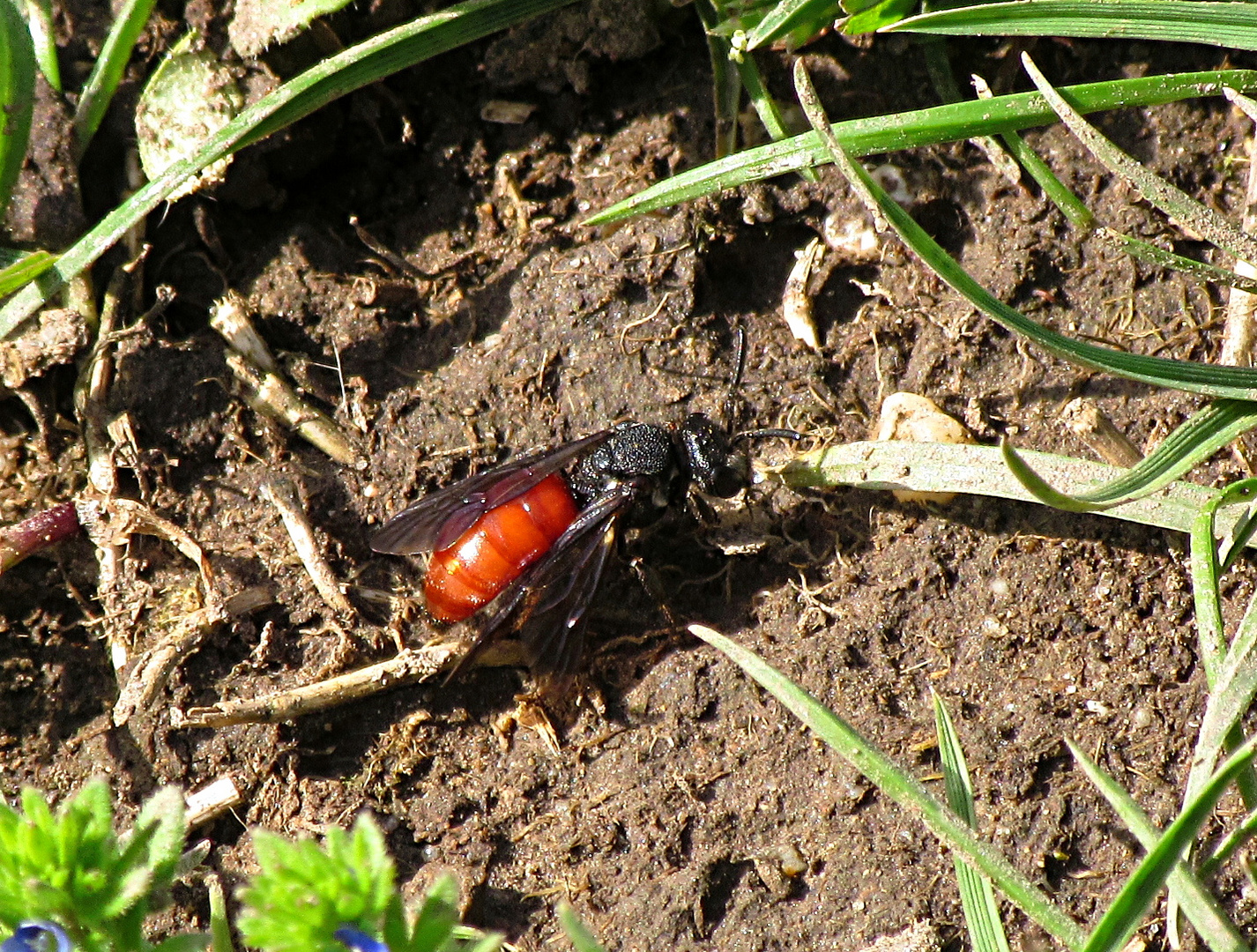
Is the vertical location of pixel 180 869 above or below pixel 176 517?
below

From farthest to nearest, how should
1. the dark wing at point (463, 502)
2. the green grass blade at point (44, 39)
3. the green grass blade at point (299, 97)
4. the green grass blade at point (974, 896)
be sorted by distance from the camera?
1. the green grass blade at point (44, 39)
2. the dark wing at point (463, 502)
3. the green grass blade at point (299, 97)
4. the green grass blade at point (974, 896)

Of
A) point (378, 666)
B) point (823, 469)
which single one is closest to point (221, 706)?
point (378, 666)

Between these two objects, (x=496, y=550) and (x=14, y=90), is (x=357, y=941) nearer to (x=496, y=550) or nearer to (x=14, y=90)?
(x=496, y=550)

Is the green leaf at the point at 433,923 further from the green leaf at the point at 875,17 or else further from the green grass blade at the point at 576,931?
the green leaf at the point at 875,17

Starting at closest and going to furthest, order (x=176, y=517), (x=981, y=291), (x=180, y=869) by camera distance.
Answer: (x=180, y=869) → (x=981, y=291) → (x=176, y=517)

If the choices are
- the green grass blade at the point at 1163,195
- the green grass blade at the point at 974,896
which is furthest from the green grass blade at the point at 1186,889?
the green grass blade at the point at 1163,195

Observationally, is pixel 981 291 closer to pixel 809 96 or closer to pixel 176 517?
pixel 809 96

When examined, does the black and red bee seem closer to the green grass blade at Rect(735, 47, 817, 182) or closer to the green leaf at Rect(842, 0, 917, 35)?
the green grass blade at Rect(735, 47, 817, 182)
